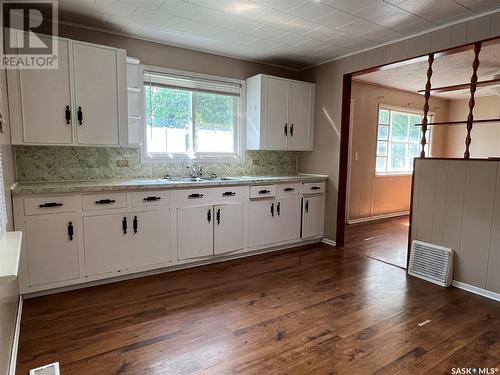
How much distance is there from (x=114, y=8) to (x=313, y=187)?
3013mm

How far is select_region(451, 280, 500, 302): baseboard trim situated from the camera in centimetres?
276

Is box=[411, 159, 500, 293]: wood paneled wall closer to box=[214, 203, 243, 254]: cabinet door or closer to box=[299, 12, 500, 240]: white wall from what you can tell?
box=[299, 12, 500, 240]: white wall

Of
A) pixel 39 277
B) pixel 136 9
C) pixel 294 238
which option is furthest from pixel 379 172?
pixel 39 277

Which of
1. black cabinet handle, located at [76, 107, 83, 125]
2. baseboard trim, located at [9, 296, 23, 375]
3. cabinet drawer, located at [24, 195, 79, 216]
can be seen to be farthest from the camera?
black cabinet handle, located at [76, 107, 83, 125]

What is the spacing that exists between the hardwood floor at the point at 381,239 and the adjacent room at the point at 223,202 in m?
0.05

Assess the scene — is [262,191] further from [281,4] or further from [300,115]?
[281,4]

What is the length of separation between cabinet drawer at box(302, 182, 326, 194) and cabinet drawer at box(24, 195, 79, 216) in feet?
8.85

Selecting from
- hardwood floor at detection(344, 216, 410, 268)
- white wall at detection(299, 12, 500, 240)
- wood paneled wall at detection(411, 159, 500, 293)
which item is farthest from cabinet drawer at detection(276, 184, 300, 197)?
wood paneled wall at detection(411, 159, 500, 293)

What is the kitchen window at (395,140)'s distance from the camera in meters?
5.94

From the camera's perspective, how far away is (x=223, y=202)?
11.6 ft

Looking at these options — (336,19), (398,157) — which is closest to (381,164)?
(398,157)

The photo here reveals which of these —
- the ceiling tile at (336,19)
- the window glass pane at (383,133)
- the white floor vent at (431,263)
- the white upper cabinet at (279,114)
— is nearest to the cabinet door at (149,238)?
the white upper cabinet at (279,114)

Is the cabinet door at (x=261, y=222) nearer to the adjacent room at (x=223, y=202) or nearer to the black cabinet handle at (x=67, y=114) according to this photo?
the adjacent room at (x=223, y=202)

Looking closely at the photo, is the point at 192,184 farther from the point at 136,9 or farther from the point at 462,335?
the point at 462,335
